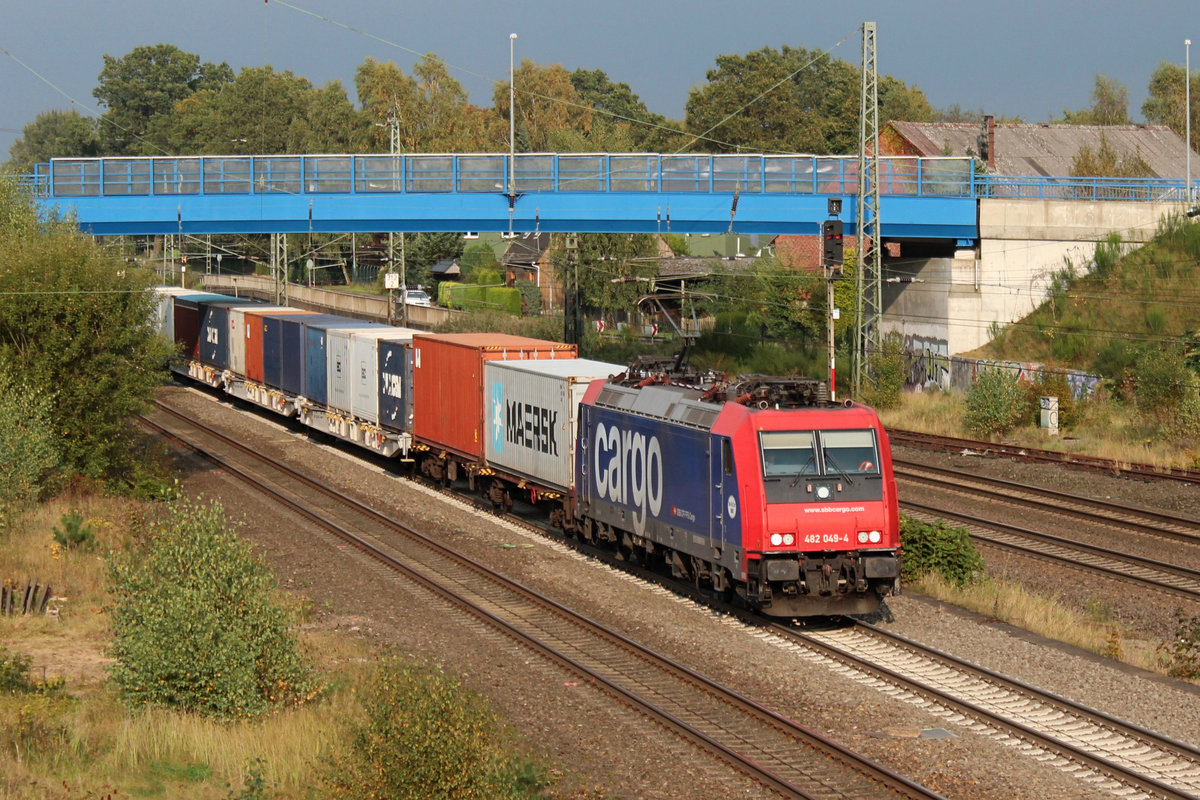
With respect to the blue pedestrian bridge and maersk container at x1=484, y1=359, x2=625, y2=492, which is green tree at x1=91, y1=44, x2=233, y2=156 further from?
maersk container at x1=484, y1=359, x2=625, y2=492

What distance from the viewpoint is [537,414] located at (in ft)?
81.1

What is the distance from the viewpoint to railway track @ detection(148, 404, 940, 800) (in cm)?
1216

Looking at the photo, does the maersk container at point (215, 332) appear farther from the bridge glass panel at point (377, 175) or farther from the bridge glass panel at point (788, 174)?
the bridge glass panel at point (788, 174)

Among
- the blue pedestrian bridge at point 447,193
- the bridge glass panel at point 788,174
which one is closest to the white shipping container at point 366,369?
the blue pedestrian bridge at point 447,193

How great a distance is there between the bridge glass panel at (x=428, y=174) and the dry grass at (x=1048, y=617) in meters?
25.2

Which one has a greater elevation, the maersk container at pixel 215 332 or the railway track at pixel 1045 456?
the maersk container at pixel 215 332

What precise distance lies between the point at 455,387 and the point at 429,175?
14.9 meters

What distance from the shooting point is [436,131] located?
330ft

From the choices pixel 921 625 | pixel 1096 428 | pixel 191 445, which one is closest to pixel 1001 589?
pixel 921 625

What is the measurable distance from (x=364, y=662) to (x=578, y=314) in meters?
36.9

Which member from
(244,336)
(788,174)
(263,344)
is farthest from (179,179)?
(788,174)

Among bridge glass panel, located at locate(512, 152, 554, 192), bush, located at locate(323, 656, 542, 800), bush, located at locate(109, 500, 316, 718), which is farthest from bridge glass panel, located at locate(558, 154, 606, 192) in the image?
bush, located at locate(323, 656, 542, 800)

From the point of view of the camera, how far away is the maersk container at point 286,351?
38.7 meters

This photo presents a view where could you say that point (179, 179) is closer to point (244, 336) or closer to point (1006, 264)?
point (244, 336)
